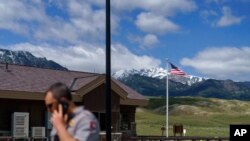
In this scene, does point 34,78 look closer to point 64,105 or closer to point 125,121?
point 125,121

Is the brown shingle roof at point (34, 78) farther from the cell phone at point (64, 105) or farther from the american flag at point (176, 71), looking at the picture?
the cell phone at point (64, 105)

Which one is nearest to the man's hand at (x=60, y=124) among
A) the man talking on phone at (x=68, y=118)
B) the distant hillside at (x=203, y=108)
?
the man talking on phone at (x=68, y=118)

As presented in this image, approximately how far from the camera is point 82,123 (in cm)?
459

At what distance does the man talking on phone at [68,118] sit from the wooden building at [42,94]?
20411 millimetres

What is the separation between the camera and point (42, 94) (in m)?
26.2

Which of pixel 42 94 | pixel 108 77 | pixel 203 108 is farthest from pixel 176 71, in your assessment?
pixel 203 108

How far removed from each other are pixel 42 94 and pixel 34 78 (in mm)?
2433

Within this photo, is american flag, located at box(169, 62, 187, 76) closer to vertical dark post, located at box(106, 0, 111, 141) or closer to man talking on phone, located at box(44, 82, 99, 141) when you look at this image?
vertical dark post, located at box(106, 0, 111, 141)

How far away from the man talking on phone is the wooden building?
20411 mm

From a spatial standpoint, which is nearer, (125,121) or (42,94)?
(42,94)

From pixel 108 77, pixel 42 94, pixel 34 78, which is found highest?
pixel 34 78

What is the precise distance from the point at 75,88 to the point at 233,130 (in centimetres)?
1722

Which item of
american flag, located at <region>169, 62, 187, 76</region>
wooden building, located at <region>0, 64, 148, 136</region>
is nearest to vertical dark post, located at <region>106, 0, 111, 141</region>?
wooden building, located at <region>0, 64, 148, 136</region>

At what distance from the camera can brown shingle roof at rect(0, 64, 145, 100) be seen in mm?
26031
